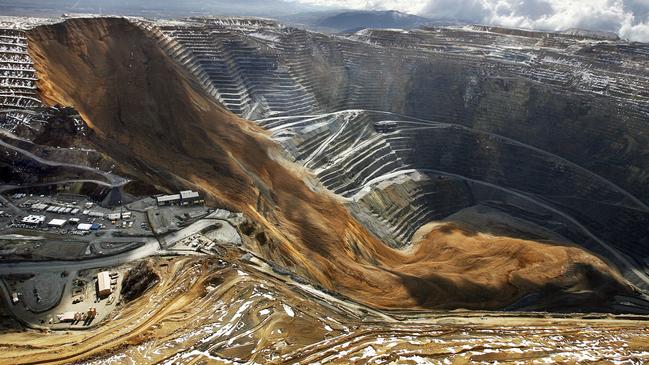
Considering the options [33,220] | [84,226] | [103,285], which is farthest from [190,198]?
[103,285]

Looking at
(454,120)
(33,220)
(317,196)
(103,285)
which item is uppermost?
(454,120)

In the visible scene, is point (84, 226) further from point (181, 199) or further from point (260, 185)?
point (260, 185)

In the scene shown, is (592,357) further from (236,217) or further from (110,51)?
(110,51)

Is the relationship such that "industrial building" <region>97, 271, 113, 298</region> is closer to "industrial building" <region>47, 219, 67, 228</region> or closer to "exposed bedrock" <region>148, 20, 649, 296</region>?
"industrial building" <region>47, 219, 67, 228</region>

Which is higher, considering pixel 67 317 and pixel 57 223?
pixel 57 223

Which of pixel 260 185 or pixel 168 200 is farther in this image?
pixel 260 185
